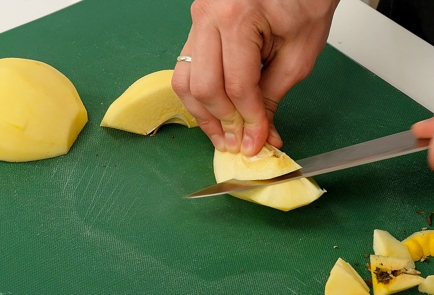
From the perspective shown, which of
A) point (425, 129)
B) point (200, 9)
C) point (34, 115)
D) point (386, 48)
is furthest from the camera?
point (386, 48)

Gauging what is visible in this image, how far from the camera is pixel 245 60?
4.13 ft

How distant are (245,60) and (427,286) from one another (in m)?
0.66

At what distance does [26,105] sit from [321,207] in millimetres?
853

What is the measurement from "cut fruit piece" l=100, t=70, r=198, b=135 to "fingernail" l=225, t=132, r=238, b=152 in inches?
9.4

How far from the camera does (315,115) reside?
169 centimetres

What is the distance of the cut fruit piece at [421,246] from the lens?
1.36 metres

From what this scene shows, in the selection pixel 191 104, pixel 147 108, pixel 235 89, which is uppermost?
pixel 235 89

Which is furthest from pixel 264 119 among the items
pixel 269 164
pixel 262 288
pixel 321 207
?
pixel 262 288

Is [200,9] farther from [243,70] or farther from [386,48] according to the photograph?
[386,48]

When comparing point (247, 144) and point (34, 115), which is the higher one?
point (247, 144)

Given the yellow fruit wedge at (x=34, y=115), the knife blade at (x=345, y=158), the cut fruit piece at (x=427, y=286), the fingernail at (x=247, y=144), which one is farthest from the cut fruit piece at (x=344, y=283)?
the yellow fruit wedge at (x=34, y=115)

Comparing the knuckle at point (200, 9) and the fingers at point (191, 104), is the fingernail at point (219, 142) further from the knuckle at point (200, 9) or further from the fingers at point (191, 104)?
the knuckle at point (200, 9)

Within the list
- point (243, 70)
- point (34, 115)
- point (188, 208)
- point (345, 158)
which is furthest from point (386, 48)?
point (34, 115)

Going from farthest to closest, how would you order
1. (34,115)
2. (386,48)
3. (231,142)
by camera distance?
(386,48), (34,115), (231,142)
